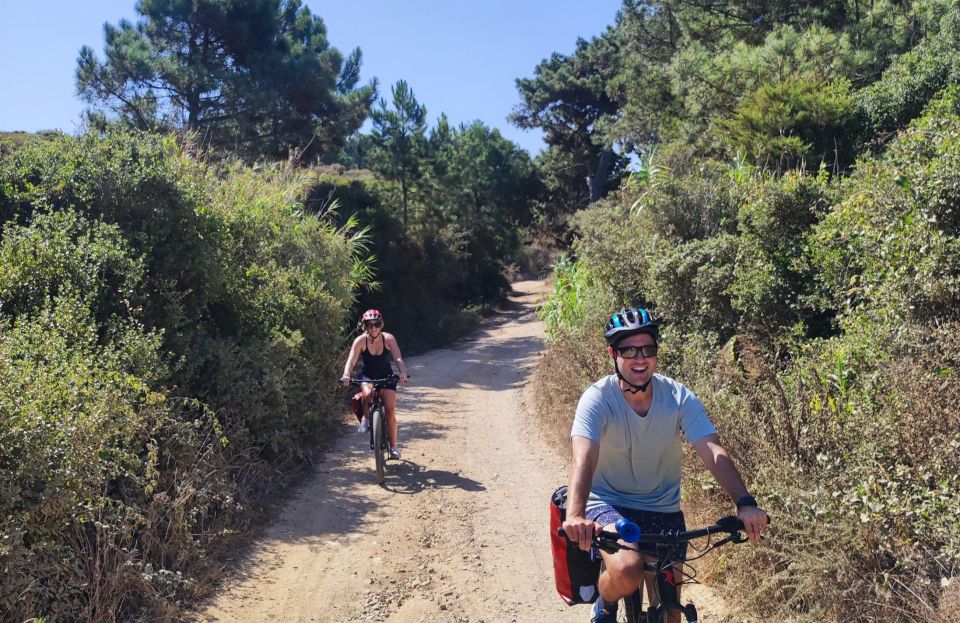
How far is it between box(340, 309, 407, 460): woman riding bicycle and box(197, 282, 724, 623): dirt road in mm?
603

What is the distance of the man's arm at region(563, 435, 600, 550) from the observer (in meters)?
3.21

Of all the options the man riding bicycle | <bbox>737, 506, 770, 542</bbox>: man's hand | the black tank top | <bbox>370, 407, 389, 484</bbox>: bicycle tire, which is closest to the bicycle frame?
<bbox>370, 407, 389, 484</bbox>: bicycle tire

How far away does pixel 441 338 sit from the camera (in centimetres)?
2395

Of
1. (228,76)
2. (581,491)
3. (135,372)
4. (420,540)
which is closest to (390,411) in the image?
(420,540)

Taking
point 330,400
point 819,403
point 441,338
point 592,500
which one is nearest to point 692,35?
point 441,338

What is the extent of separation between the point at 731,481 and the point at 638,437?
0.48 metres

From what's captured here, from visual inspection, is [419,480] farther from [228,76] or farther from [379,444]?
[228,76]

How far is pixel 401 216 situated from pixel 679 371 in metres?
20.5

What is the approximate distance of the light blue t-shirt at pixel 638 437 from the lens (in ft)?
12.1

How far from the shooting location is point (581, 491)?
3.47 m

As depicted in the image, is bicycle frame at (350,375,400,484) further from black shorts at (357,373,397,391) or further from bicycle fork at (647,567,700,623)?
bicycle fork at (647,567,700,623)

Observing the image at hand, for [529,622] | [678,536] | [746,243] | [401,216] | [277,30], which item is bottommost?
[529,622]

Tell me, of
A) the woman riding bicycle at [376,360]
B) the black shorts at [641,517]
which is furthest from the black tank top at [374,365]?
the black shorts at [641,517]

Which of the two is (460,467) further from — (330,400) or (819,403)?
(819,403)
